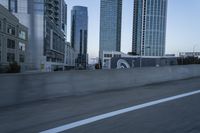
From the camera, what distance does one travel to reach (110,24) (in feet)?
591

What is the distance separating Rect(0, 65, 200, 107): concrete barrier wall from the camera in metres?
8.71

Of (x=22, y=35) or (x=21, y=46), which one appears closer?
(x=21, y=46)

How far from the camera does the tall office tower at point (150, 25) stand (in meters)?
136

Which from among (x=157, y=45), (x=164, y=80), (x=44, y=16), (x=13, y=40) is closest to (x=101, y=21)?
(x=157, y=45)

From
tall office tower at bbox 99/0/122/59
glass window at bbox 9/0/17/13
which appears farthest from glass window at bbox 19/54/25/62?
tall office tower at bbox 99/0/122/59

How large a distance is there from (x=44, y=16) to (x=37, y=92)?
84664mm

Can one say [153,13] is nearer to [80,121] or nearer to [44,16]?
[44,16]

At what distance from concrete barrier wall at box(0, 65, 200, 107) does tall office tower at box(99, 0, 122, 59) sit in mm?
158372

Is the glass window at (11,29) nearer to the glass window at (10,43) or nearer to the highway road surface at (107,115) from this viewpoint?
the glass window at (10,43)

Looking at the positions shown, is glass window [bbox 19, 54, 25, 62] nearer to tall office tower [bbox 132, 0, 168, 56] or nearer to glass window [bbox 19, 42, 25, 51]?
glass window [bbox 19, 42, 25, 51]

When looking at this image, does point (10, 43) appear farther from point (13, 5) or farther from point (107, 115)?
point (107, 115)

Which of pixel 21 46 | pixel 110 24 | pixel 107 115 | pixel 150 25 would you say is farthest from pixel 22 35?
pixel 110 24

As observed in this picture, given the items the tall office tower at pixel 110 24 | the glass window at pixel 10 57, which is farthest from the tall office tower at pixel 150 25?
the glass window at pixel 10 57

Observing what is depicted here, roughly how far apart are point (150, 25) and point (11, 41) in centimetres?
8519
